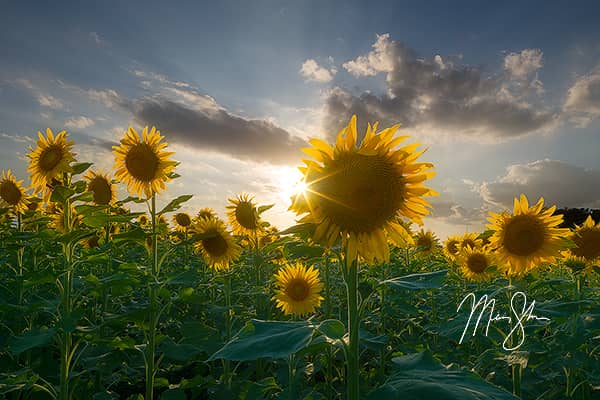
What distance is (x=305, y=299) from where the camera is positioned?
5.70 m

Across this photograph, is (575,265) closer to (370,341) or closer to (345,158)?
(370,341)

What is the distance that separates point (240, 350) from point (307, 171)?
1.04 metres

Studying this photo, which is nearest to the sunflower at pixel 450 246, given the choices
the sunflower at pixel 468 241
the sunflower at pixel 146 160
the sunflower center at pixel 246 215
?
the sunflower at pixel 468 241

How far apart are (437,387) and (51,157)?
18.1 ft

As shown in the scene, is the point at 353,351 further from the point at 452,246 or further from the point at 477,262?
the point at 452,246

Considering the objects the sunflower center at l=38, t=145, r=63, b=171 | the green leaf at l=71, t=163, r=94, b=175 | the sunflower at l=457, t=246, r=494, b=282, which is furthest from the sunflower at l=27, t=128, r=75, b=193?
the sunflower at l=457, t=246, r=494, b=282

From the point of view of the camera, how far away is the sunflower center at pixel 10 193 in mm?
7043

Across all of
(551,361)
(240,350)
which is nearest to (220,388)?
(240,350)

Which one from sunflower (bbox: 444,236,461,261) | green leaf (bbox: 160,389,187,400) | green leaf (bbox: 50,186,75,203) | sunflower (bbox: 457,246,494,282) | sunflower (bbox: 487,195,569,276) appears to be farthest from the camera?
sunflower (bbox: 444,236,461,261)

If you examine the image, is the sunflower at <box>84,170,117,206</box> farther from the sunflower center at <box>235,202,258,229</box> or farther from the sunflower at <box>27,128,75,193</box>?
the sunflower center at <box>235,202,258,229</box>

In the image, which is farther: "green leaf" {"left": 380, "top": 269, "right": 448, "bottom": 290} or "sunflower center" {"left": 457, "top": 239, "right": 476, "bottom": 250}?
"sunflower center" {"left": 457, "top": 239, "right": 476, "bottom": 250}

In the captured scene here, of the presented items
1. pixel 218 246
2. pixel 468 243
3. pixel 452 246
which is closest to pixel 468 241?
pixel 468 243

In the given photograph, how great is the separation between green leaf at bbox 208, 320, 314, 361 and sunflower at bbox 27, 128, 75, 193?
4399 mm

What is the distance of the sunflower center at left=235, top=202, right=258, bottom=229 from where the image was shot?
23.3 feet
